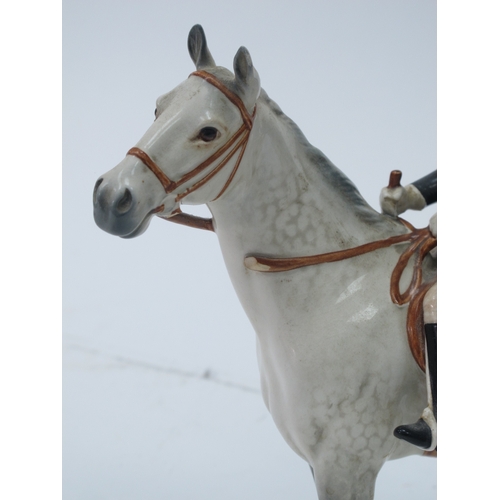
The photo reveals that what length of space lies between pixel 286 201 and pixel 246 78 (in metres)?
0.19

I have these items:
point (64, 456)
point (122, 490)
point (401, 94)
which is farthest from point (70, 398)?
point (401, 94)

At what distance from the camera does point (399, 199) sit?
1.11 metres

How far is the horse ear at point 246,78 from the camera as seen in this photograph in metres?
0.89

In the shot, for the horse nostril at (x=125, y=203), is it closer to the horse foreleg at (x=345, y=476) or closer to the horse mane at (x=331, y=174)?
the horse mane at (x=331, y=174)

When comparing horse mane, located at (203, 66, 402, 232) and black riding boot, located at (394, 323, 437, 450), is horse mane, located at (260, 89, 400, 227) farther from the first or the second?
black riding boot, located at (394, 323, 437, 450)

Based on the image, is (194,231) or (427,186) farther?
(194,231)

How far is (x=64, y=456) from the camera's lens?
1.93 meters

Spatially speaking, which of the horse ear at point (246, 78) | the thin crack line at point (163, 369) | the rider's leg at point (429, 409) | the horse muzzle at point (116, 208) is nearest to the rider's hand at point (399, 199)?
the rider's leg at point (429, 409)

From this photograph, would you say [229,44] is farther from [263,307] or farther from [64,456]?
[64,456]

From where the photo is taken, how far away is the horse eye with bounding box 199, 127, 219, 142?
89 cm

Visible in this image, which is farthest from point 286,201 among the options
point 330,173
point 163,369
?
point 163,369

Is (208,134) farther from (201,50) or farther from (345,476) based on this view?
(345,476)

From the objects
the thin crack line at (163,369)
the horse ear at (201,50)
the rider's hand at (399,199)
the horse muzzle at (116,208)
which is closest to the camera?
the horse muzzle at (116,208)

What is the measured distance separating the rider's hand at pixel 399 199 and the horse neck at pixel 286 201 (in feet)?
0.25
